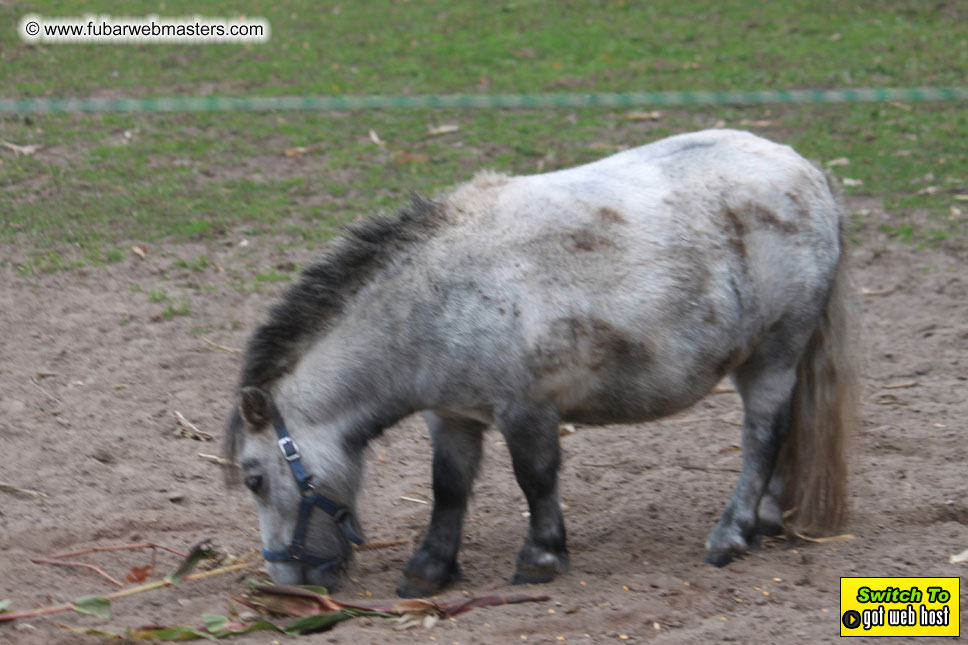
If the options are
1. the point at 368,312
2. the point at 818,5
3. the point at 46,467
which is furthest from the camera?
the point at 818,5

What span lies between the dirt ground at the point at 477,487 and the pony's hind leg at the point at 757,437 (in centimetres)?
15

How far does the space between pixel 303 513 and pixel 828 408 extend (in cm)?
241

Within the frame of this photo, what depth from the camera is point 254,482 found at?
427 centimetres

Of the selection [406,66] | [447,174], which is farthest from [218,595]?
[406,66]

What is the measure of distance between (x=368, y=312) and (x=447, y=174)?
208 inches

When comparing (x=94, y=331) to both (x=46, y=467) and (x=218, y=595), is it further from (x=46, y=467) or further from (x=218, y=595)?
(x=218, y=595)

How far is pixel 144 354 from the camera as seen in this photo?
699cm

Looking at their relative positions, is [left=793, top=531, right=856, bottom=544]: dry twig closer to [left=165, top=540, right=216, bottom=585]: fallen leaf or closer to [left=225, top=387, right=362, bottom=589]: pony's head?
[left=225, top=387, right=362, bottom=589]: pony's head

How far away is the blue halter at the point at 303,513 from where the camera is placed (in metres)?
4.25

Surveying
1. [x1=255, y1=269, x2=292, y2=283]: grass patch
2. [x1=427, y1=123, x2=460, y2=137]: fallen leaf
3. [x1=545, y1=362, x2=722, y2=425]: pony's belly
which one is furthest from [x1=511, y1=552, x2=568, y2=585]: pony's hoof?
[x1=427, y1=123, x2=460, y2=137]: fallen leaf

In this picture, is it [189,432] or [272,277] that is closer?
→ [189,432]

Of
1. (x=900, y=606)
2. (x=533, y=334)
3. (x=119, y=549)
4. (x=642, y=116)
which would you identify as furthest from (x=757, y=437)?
(x=642, y=116)

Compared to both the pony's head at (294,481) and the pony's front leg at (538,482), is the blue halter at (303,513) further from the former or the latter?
the pony's front leg at (538,482)

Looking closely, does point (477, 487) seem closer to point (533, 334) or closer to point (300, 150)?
point (533, 334)
